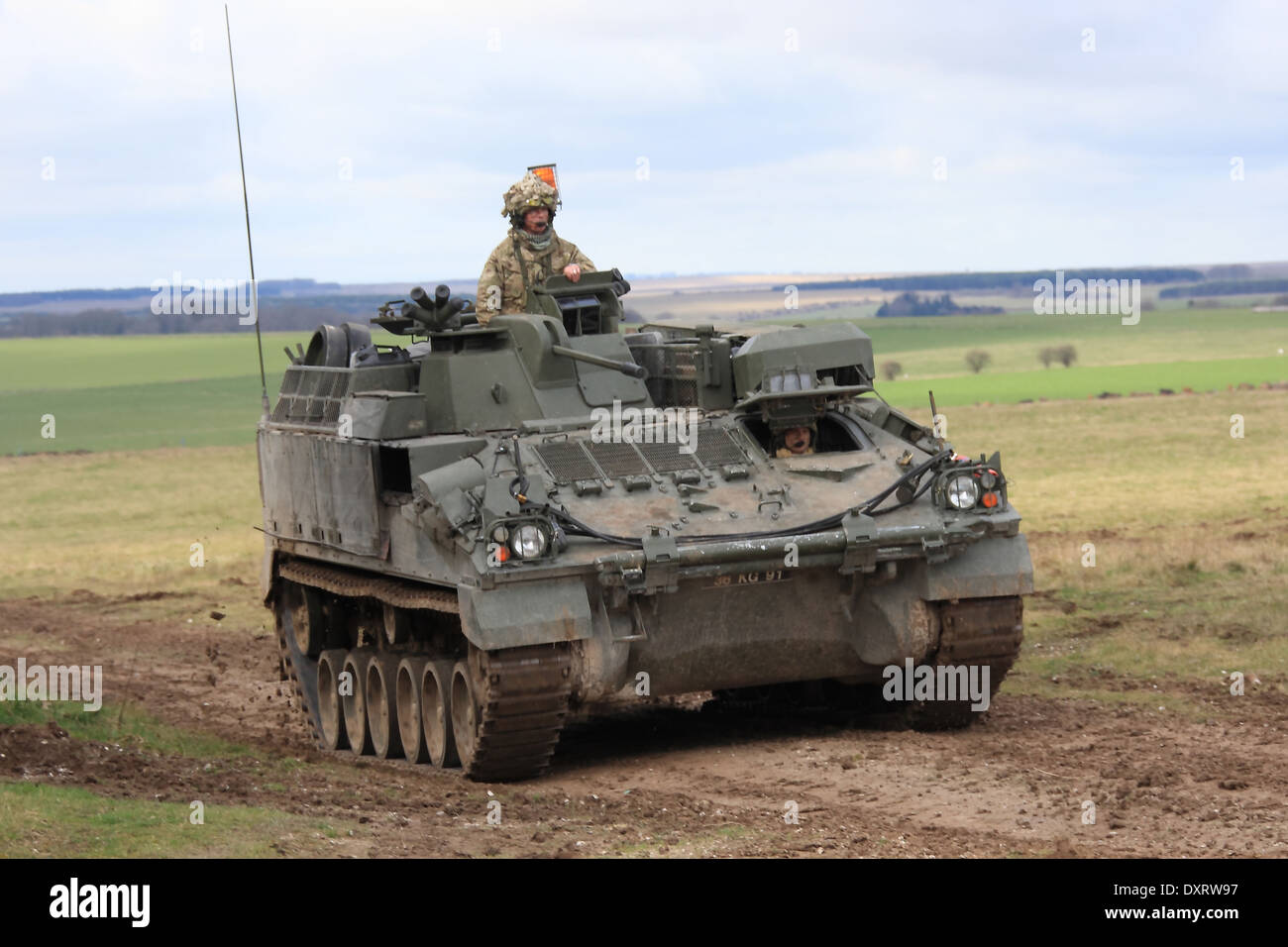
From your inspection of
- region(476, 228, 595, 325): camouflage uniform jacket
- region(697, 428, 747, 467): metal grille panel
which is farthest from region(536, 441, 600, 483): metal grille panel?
region(476, 228, 595, 325): camouflage uniform jacket

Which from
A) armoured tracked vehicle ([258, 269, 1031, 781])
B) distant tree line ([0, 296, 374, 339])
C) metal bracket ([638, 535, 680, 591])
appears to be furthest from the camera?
distant tree line ([0, 296, 374, 339])

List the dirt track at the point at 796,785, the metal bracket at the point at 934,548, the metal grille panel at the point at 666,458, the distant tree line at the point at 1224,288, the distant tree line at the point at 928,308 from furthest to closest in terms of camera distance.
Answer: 1. the distant tree line at the point at 1224,288
2. the distant tree line at the point at 928,308
3. the metal grille panel at the point at 666,458
4. the metal bracket at the point at 934,548
5. the dirt track at the point at 796,785

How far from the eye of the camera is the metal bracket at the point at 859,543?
1336cm

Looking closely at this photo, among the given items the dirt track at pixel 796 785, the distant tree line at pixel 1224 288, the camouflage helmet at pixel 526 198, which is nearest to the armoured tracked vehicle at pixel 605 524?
the dirt track at pixel 796 785

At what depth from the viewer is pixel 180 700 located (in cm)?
1838

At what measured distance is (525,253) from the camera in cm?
1775

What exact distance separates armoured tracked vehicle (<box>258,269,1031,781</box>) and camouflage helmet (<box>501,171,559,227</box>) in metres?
1.26

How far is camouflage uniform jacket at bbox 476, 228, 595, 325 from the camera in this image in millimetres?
17406

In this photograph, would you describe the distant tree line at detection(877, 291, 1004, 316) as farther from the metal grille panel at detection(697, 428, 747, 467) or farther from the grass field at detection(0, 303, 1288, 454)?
the metal grille panel at detection(697, 428, 747, 467)

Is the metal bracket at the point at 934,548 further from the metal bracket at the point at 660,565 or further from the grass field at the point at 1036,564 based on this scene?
the grass field at the point at 1036,564

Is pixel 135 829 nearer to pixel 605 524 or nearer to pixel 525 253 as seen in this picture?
pixel 605 524

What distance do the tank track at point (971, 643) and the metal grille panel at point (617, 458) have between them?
248 cm

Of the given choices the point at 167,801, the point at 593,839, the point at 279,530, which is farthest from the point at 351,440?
the point at 593,839

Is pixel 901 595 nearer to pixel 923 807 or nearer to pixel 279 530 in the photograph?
pixel 923 807
